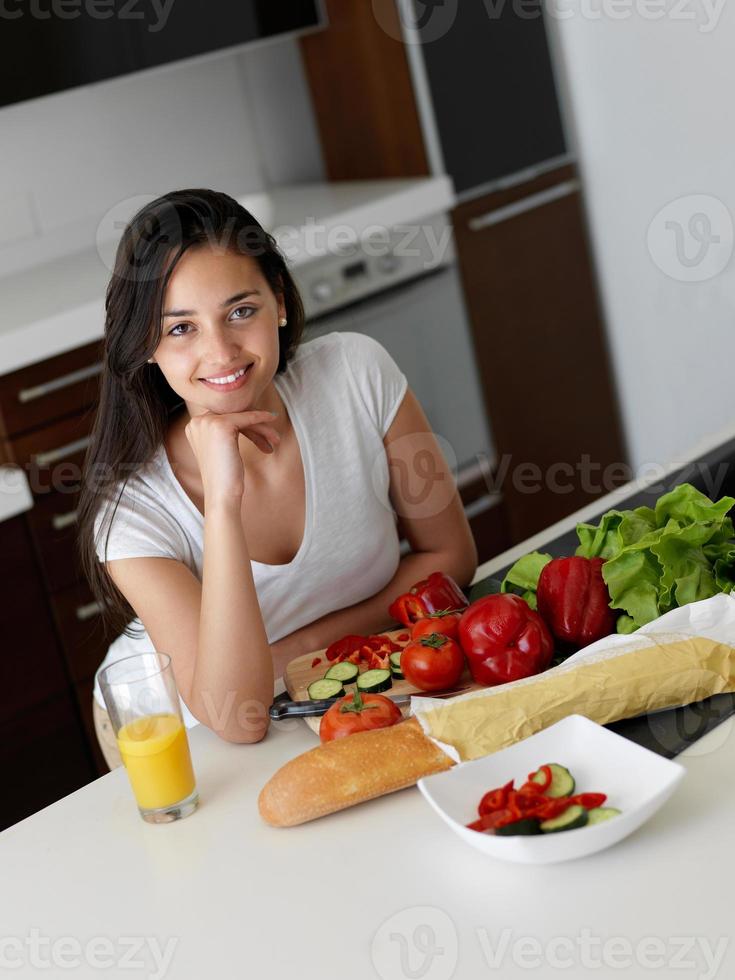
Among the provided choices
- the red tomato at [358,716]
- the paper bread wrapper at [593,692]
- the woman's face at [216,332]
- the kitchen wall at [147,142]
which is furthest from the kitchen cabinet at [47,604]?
the paper bread wrapper at [593,692]

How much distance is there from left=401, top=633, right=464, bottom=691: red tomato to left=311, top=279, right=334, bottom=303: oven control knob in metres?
1.72

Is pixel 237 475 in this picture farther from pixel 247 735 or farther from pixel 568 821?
pixel 568 821

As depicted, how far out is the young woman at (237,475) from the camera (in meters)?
1.38

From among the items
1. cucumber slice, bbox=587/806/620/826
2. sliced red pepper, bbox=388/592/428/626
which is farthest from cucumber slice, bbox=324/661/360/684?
cucumber slice, bbox=587/806/620/826

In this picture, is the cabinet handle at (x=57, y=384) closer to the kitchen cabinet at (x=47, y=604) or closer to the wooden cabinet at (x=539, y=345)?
the kitchen cabinet at (x=47, y=604)

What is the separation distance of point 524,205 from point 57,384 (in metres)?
1.36

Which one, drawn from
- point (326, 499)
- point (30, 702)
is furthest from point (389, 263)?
point (326, 499)

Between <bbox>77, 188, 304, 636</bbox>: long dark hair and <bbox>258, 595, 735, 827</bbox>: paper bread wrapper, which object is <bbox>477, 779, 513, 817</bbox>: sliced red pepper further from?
<bbox>77, 188, 304, 636</bbox>: long dark hair

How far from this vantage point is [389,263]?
2.93 meters

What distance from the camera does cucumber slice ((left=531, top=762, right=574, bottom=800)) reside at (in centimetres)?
97

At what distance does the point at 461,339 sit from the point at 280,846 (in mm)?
2202

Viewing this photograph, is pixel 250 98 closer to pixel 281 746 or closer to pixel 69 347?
pixel 69 347

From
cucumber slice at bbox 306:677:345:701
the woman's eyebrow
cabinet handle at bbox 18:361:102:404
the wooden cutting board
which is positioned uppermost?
the woman's eyebrow

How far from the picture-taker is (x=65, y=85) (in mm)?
2686
